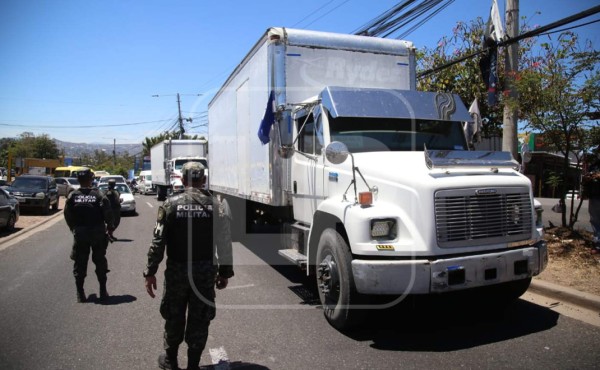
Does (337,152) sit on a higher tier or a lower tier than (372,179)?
higher

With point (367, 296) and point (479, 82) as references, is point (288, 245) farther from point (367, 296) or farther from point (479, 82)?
point (479, 82)

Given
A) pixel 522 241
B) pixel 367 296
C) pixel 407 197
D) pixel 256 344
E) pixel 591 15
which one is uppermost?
pixel 591 15

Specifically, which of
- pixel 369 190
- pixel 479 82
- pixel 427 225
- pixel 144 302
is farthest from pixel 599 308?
pixel 479 82

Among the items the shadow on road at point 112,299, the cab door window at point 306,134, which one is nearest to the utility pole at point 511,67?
the cab door window at point 306,134

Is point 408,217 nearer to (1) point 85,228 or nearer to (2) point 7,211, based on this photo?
(1) point 85,228

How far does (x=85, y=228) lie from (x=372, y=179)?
3958mm

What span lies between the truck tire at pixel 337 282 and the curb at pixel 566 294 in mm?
2907

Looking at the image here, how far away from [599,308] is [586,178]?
3.50 metres

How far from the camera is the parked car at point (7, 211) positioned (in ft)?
40.8

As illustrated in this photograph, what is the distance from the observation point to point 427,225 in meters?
4.17

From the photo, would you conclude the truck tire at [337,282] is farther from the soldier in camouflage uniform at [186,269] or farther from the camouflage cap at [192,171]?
the camouflage cap at [192,171]

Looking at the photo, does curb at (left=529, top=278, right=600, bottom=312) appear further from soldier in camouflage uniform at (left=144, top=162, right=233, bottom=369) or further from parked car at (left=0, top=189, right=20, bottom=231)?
parked car at (left=0, top=189, right=20, bottom=231)

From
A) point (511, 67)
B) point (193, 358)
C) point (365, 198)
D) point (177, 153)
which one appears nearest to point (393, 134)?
point (365, 198)

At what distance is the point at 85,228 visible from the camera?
5.99m
